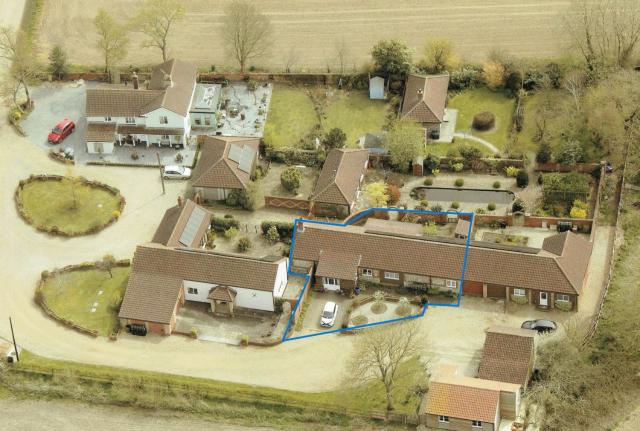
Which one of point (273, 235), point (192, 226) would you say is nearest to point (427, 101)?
point (273, 235)

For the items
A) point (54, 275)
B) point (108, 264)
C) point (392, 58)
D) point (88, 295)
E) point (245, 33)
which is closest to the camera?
point (88, 295)

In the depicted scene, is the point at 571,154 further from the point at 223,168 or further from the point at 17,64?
the point at 17,64

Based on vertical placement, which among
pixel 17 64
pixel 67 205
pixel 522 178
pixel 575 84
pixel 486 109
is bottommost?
pixel 67 205

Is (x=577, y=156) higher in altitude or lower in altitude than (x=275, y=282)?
higher

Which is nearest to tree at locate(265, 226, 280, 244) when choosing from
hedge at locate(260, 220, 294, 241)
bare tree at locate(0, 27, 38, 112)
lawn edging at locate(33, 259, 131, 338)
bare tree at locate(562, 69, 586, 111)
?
hedge at locate(260, 220, 294, 241)

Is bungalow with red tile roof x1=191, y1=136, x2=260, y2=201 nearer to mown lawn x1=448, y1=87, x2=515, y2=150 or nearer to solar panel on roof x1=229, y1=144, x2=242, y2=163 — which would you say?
solar panel on roof x1=229, y1=144, x2=242, y2=163

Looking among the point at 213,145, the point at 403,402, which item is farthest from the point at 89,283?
the point at 403,402

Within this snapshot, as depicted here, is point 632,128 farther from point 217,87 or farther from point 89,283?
point 89,283

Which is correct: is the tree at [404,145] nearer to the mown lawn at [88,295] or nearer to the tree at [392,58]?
the tree at [392,58]
